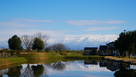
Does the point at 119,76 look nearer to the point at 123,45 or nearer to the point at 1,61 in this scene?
the point at 1,61

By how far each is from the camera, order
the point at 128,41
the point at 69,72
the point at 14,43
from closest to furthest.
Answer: the point at 69,72
the point at 128,41
the point at 14,43

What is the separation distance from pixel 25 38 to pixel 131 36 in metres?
49.0

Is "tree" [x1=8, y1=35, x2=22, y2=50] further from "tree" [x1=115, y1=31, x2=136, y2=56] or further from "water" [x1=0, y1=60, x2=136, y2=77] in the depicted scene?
"tree" [x1=115, y1=31, x2=136, y2=56]

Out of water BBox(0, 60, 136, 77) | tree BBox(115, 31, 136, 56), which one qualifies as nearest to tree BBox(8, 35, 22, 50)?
water BBox(0, 60, 136, 77)

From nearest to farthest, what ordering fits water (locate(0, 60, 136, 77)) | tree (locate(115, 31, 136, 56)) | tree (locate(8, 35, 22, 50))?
water (locate(0, 60, 136, 77)) → tree (locate(115, 31, 136, 56)) → tree (locate(8, 35, 22, 50))

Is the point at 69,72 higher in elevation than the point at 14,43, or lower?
lower

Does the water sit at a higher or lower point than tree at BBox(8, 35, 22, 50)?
lower

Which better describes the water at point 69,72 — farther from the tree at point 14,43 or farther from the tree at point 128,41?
the tree at point 14,43

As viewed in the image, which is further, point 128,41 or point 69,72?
point 128,41

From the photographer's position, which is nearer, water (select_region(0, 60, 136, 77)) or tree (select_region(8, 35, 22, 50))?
water (select_region(0, 60, 136, 77))

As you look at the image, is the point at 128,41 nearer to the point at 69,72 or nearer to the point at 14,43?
the point at 69,72

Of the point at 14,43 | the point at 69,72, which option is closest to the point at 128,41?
the point at 69,72

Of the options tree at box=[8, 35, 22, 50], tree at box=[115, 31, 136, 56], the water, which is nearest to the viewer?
the water

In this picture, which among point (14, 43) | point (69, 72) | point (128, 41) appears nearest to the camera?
point (69, 72)
